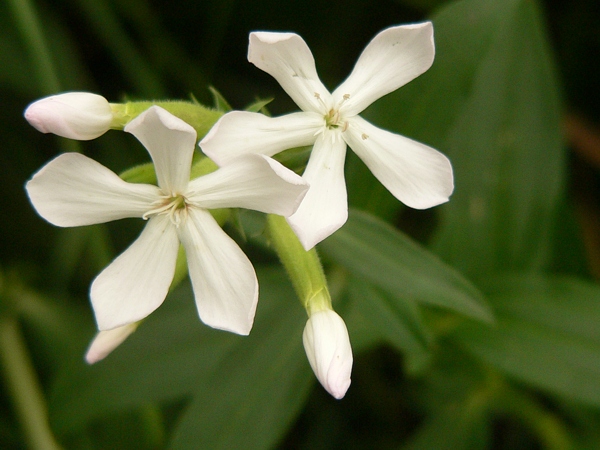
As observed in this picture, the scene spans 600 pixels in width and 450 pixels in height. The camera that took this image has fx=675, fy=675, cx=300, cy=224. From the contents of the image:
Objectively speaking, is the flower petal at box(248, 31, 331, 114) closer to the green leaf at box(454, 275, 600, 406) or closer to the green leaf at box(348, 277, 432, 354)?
the green leaf at box(348, 277, 432, 354)

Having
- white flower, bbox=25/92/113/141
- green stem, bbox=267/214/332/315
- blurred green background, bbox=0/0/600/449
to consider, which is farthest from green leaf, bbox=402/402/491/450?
white flower, bbox=25/92/113/141

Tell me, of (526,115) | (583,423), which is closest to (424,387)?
(583,423)

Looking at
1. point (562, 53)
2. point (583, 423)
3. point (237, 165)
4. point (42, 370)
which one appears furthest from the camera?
point (562, 53)

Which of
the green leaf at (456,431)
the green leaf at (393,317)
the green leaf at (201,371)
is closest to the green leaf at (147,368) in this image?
the green leaf at (201,371)

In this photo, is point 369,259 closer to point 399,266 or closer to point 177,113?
Result: point 399,266

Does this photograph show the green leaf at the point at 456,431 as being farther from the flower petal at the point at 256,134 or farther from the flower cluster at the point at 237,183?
the flower petal at the point at 256,134

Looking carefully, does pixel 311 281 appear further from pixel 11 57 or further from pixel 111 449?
pixel 11 57
